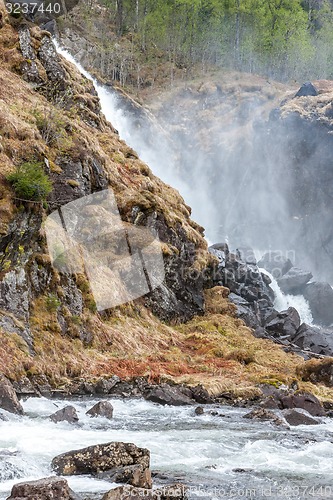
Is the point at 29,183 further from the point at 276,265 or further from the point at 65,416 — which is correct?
the point at 276,265

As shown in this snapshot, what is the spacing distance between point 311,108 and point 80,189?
151 feet

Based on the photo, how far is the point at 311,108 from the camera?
6191 centimetres

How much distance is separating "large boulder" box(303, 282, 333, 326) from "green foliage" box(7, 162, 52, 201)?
30.8 metres

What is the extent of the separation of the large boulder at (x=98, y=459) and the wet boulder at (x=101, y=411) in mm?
4183

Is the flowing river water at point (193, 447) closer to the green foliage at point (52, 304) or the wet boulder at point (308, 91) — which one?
the green foliage at point (52, 304)

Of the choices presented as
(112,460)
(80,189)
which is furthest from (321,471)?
(80,189)

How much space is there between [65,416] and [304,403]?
710 centimetres

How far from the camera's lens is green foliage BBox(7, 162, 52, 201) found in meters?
17.5

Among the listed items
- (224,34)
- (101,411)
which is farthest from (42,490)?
(224,34)

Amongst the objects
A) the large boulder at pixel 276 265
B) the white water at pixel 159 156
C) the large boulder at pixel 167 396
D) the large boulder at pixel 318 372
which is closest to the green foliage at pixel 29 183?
the large boulder at pixel 167 396

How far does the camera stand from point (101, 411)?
42.7ft

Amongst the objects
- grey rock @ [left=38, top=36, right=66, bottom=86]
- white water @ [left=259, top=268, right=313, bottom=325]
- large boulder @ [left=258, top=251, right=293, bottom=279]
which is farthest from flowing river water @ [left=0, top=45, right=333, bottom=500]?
large boulder @ [left=258, top=251, right=293, bottom=279]

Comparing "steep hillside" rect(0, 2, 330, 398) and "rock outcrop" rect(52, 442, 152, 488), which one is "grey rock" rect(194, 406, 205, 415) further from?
"rock outcrop" rect(52, 442, 152, 488)

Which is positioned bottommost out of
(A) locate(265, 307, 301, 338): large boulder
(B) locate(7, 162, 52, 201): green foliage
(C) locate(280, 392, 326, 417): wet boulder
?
(C) locate(280, 392, 326, 417): wet boulder
